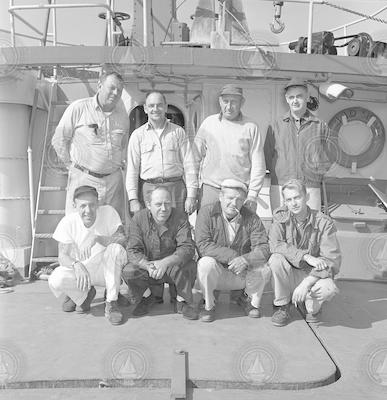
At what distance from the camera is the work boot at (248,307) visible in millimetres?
3629

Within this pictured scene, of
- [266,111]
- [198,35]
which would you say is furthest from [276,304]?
[198,35]

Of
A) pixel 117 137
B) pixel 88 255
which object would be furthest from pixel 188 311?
pixel 117 137

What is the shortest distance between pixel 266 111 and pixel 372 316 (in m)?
2.99

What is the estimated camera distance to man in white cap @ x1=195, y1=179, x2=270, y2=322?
11.4 feet

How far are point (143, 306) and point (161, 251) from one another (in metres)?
0.51

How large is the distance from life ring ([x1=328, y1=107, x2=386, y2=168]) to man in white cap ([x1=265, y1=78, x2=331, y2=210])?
2.02 m

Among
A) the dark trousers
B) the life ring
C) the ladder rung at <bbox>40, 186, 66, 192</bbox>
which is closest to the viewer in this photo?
the dark trousers

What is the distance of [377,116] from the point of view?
6.10 meters

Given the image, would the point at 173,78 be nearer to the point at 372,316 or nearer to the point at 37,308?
the point at 37,308

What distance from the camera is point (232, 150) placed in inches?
154

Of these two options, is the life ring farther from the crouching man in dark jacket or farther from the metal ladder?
the metal ladder

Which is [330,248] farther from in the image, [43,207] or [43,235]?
[43,207]

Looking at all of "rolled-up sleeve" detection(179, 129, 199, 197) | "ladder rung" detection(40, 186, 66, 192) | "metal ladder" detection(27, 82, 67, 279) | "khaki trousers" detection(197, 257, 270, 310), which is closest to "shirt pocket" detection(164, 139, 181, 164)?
"rolled-up sleeve" detection(179, 129, 199, 197)

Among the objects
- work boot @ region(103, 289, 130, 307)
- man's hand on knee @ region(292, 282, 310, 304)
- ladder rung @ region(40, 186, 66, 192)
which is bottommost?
work boot @ region(103, 289, 130, 307)
